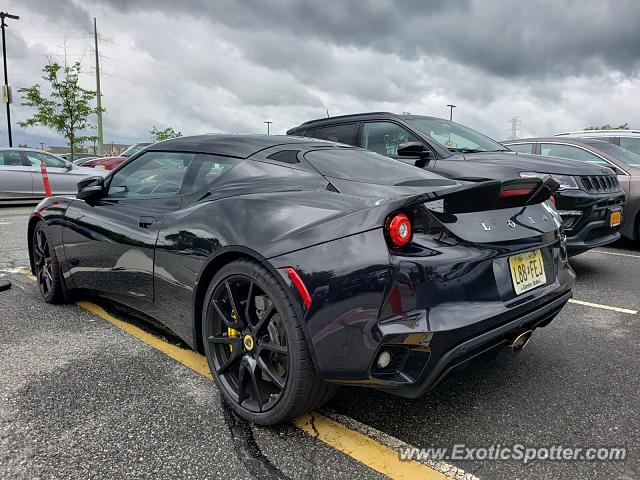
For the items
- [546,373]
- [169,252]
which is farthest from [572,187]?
[169,252]

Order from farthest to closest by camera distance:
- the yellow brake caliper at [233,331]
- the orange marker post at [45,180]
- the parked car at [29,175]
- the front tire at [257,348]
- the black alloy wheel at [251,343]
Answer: the parked car at [29,175] → the orange marker post at [45,180] → the yellow brake caliper at [233,331] → the black alloy wheel at [251,343] → the front tire at [257,348]

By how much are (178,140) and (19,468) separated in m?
2.06

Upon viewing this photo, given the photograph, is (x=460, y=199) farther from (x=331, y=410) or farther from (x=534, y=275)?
(x=331, y=410)

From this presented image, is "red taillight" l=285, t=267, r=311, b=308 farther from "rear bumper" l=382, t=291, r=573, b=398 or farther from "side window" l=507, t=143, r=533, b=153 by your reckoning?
Answer: "side window" l=507, t=143, r=533, b=153

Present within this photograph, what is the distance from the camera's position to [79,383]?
8.80 ft

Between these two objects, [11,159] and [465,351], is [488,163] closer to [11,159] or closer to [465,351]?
[465,351]

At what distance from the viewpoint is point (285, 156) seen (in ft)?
9.07

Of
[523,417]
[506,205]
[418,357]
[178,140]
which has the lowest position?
[523,417]

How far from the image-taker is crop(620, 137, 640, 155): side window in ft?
26.5

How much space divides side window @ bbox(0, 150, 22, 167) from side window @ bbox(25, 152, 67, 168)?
0.23 meters

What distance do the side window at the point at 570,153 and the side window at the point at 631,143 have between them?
166 cm

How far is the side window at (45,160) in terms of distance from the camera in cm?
1245

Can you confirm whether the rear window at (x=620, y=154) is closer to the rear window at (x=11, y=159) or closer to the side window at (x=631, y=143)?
the side window at (x=631, y=143)

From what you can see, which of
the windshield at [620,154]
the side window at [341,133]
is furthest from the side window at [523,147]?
the side window at [341,133]
